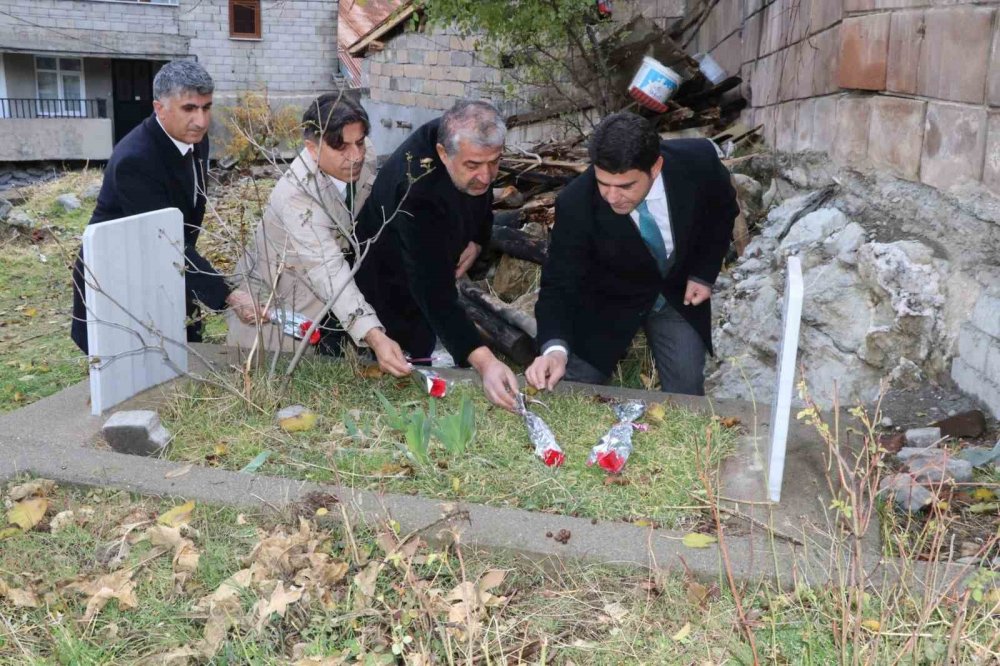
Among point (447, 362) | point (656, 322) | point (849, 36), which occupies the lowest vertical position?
point (447, 362)

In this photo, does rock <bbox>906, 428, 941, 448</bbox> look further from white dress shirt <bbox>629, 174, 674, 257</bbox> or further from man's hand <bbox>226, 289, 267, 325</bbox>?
man's hand <bbox>226, 289, 267, 325</bbox>

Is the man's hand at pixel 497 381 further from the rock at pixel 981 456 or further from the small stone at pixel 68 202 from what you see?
the small stone at pixel 68 202

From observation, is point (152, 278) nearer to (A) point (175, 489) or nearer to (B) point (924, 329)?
(A) point (175, 489)

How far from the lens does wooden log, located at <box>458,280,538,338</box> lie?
221 inches

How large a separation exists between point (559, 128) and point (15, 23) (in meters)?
17.8

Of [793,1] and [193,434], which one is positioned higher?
[793,1]

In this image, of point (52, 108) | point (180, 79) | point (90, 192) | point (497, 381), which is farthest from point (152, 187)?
point (52, 108)

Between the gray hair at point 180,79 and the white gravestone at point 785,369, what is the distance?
111 inches

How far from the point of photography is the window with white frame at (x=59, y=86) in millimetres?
23688

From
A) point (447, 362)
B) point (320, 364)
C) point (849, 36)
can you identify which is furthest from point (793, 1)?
point (320, 364)

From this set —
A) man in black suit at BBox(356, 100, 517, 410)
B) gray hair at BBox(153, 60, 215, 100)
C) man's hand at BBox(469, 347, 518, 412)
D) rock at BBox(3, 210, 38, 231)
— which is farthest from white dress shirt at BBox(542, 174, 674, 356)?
rock at BBox(3, 210, 38, 231)

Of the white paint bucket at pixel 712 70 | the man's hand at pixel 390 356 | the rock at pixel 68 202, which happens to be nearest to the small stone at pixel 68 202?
the rock at pixel 68 202

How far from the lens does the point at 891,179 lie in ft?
14.1

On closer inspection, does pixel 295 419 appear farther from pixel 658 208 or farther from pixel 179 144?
pixel 658 208
